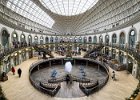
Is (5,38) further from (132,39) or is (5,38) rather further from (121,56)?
(121,56)

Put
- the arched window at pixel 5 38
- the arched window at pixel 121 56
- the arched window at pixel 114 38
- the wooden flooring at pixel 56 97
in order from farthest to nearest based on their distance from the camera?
the arched window at pixel 114 38 → the arched window at pixel 121 56 → the arched window at pixel 5 38 → the wooden flooring at pixel 56 97

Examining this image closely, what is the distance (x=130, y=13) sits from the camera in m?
29.9

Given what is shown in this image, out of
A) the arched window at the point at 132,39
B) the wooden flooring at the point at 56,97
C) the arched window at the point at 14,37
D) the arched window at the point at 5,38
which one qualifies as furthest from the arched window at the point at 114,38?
the arched window at the point at 5,38

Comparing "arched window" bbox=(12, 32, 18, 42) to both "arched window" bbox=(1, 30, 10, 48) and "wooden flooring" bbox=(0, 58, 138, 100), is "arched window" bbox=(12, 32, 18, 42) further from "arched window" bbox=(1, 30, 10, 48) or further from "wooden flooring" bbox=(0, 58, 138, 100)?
"wooden flooring" bbox=(0, 58, 138, 100)

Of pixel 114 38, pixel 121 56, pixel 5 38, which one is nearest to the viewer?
pixel 5 38

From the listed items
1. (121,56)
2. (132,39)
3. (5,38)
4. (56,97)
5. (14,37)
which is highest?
(14,37)

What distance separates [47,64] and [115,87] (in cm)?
2796

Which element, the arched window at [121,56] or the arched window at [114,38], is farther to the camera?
the arched window at [114,38]

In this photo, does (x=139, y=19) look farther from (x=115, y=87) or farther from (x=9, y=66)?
(x=9, y=66)

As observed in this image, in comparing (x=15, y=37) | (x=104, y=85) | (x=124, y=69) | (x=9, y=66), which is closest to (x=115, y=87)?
(x=104, y=85)

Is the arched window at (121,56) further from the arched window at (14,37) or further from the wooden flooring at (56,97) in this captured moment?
the arched window at (14,37)

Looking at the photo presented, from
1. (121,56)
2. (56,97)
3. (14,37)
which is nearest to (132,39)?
(121,56)

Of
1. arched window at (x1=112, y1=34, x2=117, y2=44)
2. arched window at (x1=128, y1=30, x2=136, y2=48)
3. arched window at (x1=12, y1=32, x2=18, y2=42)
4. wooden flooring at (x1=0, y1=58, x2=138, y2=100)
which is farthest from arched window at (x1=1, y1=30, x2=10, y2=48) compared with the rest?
arched window at (x1=112, y1=34, x2=117, y2=44)

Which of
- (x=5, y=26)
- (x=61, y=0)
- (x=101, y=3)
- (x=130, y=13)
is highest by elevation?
(x=61, y=0)
